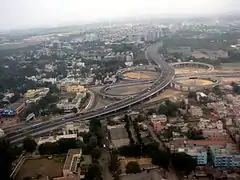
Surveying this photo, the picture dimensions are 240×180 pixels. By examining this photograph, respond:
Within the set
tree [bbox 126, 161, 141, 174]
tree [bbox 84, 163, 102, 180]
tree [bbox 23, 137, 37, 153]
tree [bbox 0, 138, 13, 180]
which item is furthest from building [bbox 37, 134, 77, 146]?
tree [bbox 126, 161, 141, 174]

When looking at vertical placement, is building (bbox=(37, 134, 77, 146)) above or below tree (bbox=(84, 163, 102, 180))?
below

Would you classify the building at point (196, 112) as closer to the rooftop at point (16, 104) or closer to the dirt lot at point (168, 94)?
the dirt lot at point (168, 94)

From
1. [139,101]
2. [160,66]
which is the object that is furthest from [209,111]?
[160,66]

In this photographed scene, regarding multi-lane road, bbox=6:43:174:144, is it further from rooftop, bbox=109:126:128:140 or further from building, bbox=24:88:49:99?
building, bbox=24:88:49:99

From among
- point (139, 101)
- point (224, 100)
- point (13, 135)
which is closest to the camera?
point (13, 135)

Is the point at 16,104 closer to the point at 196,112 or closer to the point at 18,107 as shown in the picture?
the point at 18,107

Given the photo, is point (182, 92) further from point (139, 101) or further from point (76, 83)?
point (76, 83)
